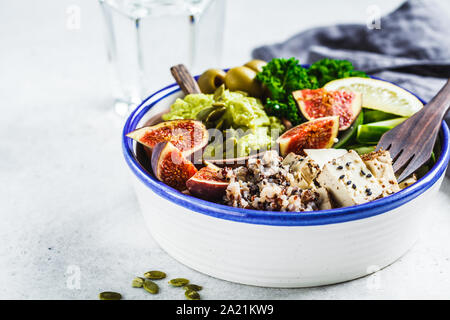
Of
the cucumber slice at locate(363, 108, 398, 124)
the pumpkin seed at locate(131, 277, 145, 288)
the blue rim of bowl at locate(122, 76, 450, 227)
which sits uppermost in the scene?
the cucumber slice at locate(363, 108, 398, 124)

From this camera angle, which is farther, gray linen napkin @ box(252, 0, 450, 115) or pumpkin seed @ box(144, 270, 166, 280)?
gray linen napkin @ box(252, 0, 450, 115)

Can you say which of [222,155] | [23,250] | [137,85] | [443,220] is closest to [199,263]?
[222,155]

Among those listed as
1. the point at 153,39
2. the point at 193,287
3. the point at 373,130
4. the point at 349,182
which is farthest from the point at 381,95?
the point at 153,39

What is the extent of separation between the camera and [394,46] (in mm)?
3943

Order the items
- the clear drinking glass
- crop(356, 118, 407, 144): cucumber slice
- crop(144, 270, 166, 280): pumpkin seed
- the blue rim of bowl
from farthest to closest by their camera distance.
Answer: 1. the clear drinking glass
2. crop(356, 118, 407, 144): cucumber slice
3. crop(144, 270, 166, 280): pumpkin seed
4. the blue rim of bowl

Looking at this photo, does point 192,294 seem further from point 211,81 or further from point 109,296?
point 211,81

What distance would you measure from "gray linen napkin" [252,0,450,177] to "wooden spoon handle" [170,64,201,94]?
130cm

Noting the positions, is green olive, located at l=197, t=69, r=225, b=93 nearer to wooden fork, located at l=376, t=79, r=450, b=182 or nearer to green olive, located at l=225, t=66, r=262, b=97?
green olive, located at l=225, t=66, r=262, b=97

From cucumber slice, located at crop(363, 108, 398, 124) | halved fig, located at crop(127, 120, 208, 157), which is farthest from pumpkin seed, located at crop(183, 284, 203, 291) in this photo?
cucumber slice, located at crop(363, 108, 398, 124)

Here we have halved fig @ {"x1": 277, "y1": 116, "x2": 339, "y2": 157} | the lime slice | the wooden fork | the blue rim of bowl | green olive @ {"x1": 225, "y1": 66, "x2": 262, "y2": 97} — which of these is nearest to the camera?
the blue rim of bowl

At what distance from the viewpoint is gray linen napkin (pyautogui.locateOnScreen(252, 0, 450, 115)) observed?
11.7ft

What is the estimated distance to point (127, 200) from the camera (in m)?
2.79

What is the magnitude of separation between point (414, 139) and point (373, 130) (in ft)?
0.76

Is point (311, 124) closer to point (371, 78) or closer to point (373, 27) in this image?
point (371, 78)
